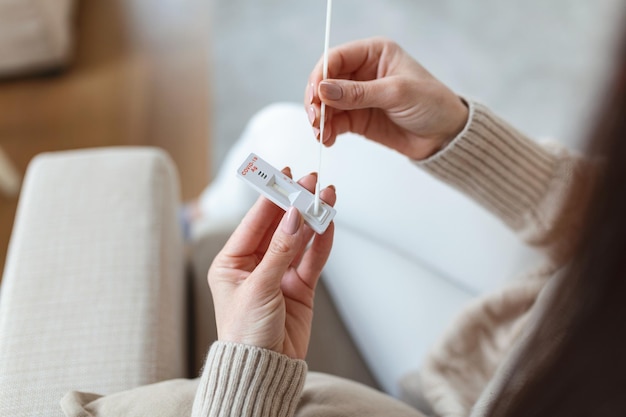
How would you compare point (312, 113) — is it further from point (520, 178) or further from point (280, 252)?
point (520, 178)

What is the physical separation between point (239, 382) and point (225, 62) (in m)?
1.22

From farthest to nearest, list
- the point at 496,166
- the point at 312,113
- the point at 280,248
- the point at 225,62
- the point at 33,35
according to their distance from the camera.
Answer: the point at 225,62 < the point at 33,35 < the point at 496,166 < the point at 312,113 < the point at 280,248

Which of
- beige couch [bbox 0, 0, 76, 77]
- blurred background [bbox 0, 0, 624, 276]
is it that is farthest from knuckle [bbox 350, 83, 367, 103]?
beige couch [bbox 0, 0, 76, 77]

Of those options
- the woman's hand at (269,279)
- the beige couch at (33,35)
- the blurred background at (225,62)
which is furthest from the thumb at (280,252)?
the beige couch at (33,35)

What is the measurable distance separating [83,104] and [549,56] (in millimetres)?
1226

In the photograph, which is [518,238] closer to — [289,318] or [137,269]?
[289,318]

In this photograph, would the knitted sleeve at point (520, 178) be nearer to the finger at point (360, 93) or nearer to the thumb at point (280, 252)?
the finger at point (360, 93)

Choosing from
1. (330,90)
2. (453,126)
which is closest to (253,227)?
(330,90)

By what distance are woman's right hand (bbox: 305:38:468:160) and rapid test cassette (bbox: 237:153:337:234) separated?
8 centimetres

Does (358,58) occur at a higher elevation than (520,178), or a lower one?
higher

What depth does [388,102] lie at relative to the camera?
0.64 m

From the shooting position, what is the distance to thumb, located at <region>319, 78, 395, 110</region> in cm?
59

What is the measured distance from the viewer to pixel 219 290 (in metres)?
0.58

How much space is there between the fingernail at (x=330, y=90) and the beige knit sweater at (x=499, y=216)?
0.18 metres
